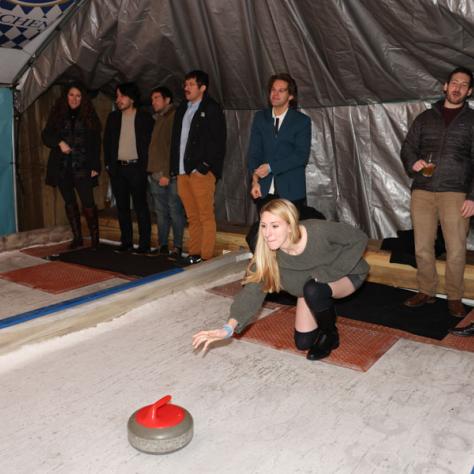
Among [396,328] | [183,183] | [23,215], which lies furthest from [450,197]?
[23,215]

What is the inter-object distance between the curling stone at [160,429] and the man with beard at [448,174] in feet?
6.34

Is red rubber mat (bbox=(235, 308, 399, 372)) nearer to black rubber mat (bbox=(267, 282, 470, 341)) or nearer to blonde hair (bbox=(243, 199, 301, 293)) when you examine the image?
black rubber mat (bbox=(267, 282, 470, 341))

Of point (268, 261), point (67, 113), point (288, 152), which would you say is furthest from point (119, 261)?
point (268, 261)

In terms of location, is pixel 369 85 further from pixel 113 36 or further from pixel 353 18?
pixel 113 36

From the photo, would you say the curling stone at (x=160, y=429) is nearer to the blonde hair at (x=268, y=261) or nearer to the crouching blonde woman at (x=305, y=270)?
the crouching blonde woman at (x=305, y=270)

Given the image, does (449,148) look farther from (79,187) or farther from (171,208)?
(79,187)

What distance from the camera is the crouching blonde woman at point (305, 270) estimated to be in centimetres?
241

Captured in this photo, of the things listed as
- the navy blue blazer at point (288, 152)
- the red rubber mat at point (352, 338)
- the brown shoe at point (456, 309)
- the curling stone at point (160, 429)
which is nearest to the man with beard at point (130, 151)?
the navy blue blazer at point (288, 152)

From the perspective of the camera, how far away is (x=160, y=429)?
6.24 ft

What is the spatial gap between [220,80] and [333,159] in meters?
1.11

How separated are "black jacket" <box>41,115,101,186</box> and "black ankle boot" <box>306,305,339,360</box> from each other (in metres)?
2.65

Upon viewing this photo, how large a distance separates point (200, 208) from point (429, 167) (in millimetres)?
1702

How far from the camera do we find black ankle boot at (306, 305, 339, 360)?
8.72 ft

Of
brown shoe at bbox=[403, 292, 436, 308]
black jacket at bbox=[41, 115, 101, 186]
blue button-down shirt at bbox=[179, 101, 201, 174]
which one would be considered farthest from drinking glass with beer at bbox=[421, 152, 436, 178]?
black jacket at bbox=[41, 115, 101, 186]
